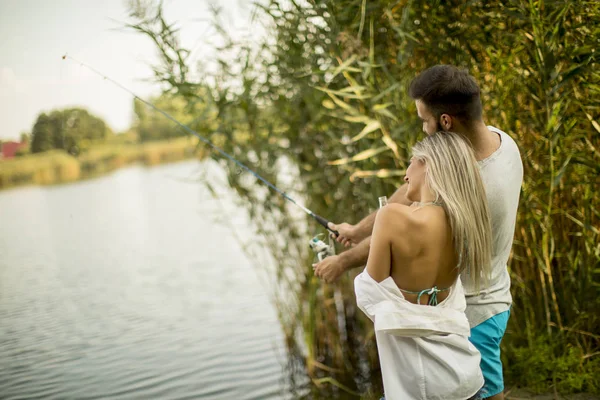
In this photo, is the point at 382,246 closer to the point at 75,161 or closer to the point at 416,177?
the point at 416,177

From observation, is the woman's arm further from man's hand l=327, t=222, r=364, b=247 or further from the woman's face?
man's hand l=327, t=222, r=364, b=247

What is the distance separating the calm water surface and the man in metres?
2.43

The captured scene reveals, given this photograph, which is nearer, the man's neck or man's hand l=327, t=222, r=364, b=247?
the man's neck

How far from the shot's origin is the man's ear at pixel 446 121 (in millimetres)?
1745

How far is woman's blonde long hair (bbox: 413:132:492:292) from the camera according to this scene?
154cm

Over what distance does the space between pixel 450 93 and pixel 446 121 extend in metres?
0.08

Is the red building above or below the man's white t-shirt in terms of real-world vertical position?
above

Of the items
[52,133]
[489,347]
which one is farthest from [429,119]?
[52,133]

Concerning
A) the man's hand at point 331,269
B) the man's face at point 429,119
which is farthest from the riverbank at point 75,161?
the man's face at point 429,119

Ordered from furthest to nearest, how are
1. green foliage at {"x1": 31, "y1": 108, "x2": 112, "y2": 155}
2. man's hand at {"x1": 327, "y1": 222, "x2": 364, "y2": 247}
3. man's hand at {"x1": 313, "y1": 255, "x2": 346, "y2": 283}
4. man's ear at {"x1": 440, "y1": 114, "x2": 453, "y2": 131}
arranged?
1. green foliage at {"x1": 31, "y1": 108, "x2": 112, "y2": 155}
2. man's hand at {"x1": 327, "y1": 222, "x2": 364, "y2": 247}
3. man's hand at {"x1": 313, "y1": 255, "x2": 346, "y2": 283}
4. man's ear at {"x1": 440, "y1": 114, "x2": 453, "y2": 131}

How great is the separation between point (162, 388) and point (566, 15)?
3646 mm

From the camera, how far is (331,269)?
6.57ft

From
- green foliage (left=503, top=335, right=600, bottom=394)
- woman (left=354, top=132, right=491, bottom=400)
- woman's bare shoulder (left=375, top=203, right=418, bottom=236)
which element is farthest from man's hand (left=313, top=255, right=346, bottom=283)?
green foliage (left=503, top=335, right=600, bottom=394)

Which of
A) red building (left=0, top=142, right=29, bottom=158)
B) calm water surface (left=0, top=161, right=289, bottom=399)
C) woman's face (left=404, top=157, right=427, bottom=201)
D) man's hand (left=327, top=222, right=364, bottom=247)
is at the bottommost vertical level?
calm water surface (left=0, top=161, right=289, bottom=399)
